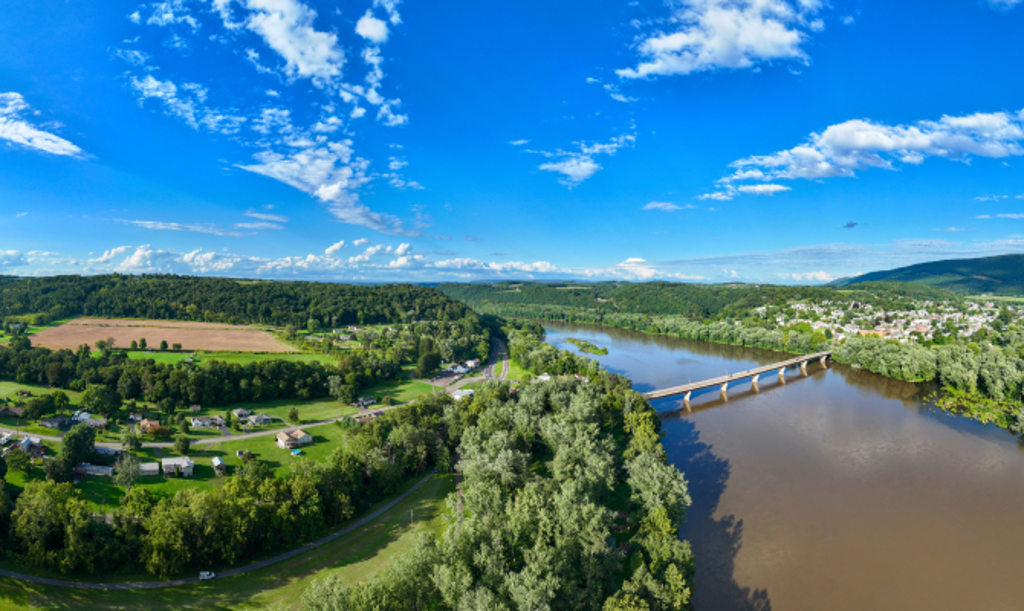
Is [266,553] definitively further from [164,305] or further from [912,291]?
[912,291]

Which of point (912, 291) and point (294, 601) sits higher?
point (912, 291)

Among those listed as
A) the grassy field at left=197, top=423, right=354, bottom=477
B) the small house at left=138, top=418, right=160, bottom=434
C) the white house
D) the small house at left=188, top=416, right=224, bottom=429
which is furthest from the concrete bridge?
the small house at left=138, top=418, right=160, bottom=434

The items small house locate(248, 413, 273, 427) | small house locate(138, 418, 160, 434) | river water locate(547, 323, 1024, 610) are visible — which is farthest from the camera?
small house locate(248, 413, 273, 427)

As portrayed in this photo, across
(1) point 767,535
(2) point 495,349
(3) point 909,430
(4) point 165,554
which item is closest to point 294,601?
(4) point 165,554

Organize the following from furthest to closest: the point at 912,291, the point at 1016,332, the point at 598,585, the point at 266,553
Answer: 1. the point at 912,291
2. the point at 1016,332
3. the point at 266,553
4. the point at 598,585

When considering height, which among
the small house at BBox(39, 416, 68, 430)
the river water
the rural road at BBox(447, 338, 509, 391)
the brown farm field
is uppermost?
the brown farm field

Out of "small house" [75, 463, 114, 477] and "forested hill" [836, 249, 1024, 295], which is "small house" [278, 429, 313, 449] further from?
"forested hill" [836, 249, 1024, 295]

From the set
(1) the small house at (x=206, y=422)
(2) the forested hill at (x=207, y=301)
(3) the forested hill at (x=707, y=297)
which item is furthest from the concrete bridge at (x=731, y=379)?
(2) the forested hill at (x=207, y=301)
